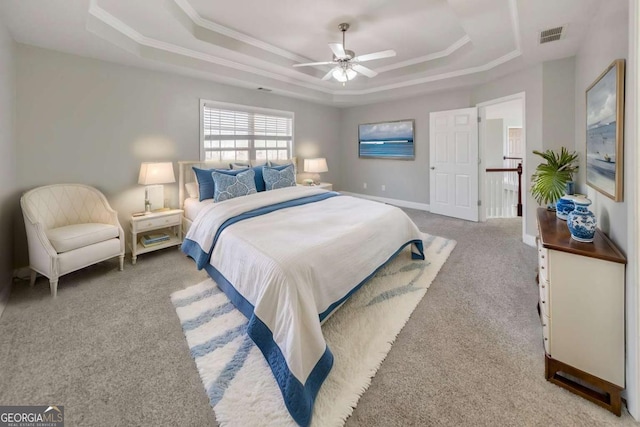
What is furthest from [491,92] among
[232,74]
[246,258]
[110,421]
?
[110,421]

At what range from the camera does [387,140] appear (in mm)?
6457

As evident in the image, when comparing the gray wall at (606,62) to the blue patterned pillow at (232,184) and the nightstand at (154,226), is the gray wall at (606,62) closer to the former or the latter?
the blue patterned pillow at (232,184)

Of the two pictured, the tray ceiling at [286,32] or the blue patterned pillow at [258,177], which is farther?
the blue patterned pillow at [258,177]

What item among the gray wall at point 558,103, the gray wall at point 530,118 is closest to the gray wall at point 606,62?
the gray wall at point 558,103

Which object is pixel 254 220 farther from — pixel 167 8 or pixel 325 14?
pixel 325 14

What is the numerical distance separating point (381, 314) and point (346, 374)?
710 mm

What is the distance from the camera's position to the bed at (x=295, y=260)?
1.55 metres

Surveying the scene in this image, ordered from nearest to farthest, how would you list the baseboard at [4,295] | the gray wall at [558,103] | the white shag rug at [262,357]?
the white shag rug at [262,357], the baseboard at [4,295], the gray wall at [558,103]

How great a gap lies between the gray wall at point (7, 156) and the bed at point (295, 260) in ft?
5.27

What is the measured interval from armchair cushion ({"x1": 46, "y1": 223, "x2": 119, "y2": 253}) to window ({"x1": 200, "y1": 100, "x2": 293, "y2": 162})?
178 cm

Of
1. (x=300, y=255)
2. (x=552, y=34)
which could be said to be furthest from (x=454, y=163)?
(x=300, y=255)

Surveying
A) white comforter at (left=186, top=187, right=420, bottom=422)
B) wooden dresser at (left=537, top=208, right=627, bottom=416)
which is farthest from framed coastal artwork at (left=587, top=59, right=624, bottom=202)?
white comforter at (left=186, top=187, right=420, bottom=422)

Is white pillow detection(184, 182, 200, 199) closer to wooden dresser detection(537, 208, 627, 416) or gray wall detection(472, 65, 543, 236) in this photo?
wooden dresser detection(537, 208, 627, 416)

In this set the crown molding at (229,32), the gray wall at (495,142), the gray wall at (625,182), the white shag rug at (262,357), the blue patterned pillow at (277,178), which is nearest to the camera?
the gray wall at (625,182)
